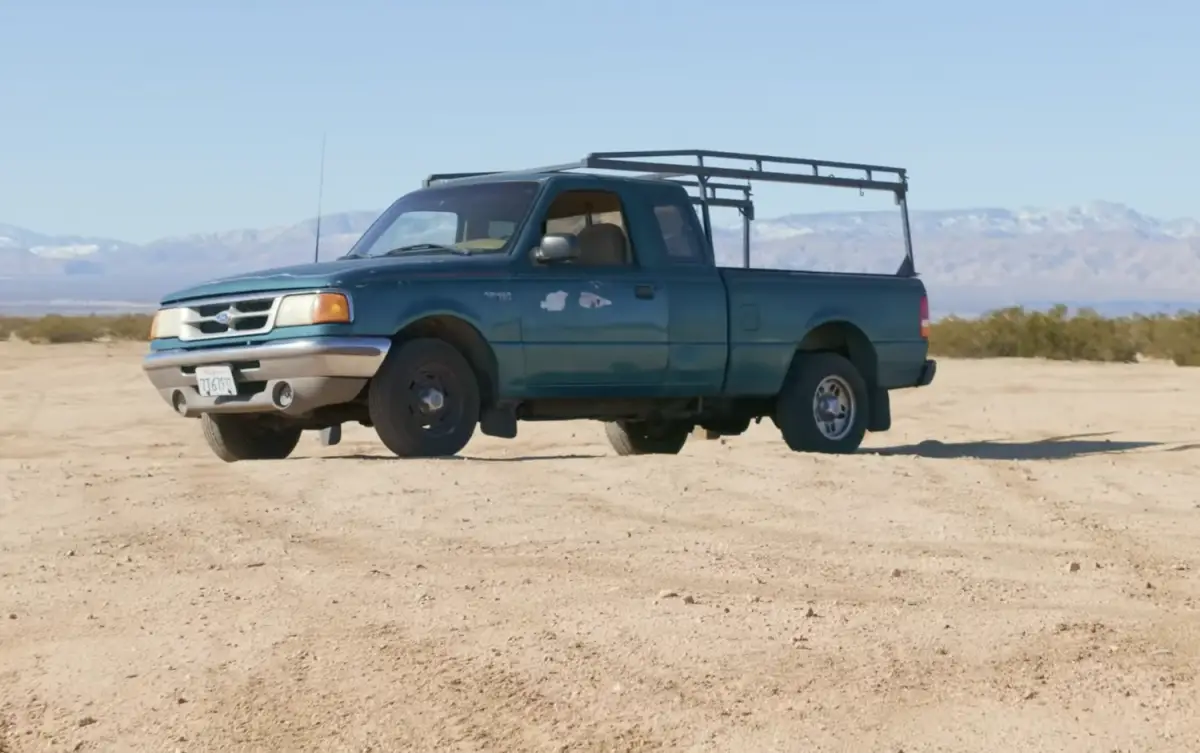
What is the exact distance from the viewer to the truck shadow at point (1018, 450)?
13.0 m

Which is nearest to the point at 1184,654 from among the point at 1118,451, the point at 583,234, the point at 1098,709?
the point at 1098,709

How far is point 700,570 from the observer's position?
730 centimetres

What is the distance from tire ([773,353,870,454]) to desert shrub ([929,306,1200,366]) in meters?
18.8

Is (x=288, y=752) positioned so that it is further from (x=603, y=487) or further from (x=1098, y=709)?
(x=603, y=487)

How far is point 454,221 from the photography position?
12.0 meters

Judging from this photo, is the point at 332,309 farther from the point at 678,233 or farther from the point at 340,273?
the point at 678,233

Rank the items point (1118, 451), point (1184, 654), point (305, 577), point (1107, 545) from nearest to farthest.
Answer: point (1184, 654) → point (305, 577) → point (1107, 545) → point (1118, 451)

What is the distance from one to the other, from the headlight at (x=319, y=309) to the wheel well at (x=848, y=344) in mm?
3803

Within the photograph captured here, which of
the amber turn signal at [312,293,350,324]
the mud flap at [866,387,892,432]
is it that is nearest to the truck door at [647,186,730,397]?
the mud flap at [866,387,892,432]

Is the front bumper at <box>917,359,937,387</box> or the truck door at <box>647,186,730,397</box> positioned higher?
the truck door at <box>647,186,730,397</box>

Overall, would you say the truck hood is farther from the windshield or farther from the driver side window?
the driver side window

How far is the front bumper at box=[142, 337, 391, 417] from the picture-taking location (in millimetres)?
10594

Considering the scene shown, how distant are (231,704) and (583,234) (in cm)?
709

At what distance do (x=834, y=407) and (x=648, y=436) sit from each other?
4.29 feet
